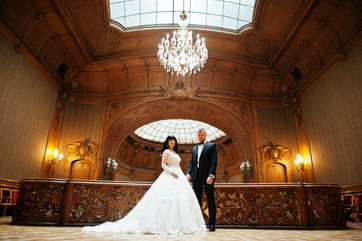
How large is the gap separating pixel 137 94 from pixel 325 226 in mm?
9538

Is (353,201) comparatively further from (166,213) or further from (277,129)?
(166,213)

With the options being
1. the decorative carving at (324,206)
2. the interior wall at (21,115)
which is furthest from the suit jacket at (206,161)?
the interior wall at (21,115)

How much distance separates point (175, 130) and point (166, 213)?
719 inches

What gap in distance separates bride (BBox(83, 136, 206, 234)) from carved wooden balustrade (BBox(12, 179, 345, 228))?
1397mm

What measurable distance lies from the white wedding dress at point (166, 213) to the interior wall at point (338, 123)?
6.17 metres

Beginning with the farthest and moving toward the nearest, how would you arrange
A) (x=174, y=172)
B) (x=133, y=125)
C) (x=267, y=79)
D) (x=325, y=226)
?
(x=133, y=125)
(x=267, y=79)
(x=325, y=226)
(x=174, y=172)

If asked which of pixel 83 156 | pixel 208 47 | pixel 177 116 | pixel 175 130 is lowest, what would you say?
pixel 83 156

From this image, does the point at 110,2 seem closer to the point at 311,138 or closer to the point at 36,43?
the point at 36,43

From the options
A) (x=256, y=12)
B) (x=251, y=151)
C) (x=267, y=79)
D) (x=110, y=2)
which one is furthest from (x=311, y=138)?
(x=110, y=2)

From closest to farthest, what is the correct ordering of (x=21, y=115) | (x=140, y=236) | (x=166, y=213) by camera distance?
(x=140, y=236) → (x=166, y=213) → (x=21, y=115)

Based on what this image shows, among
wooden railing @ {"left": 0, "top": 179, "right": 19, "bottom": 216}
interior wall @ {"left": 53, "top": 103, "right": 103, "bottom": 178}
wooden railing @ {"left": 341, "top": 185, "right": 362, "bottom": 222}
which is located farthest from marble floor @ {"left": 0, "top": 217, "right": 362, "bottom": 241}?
interior wall @ {"left": 53, "top": 103, "right": 103, "bottom": 178}

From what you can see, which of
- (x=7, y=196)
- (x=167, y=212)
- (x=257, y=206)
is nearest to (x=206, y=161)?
(x=167, y=212)

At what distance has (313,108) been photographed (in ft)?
32.5

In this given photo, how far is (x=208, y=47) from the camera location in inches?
451
